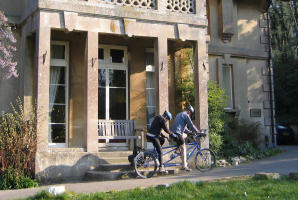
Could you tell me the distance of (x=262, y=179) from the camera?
8.20 metres

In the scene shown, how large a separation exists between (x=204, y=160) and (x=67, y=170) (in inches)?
148

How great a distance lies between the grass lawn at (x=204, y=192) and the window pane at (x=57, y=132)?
18.0 ft

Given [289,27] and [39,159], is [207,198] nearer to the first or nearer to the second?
[39,159]

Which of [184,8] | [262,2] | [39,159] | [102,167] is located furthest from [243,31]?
[39,159]

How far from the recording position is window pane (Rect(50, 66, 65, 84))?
12.5m

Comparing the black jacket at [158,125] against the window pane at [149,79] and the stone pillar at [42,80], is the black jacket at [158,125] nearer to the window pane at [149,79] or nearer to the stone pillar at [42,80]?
the stone pillar at [42,80]

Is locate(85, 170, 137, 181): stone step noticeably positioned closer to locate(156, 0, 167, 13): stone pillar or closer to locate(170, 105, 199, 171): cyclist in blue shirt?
locate(170, 105, 199, 171): cyclist in blue shirt

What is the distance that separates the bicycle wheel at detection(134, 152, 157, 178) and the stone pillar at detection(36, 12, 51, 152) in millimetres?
2484

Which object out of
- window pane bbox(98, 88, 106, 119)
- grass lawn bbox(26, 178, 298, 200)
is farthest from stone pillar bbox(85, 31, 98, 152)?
grass lawn bbox(26, 178, 298, 200)

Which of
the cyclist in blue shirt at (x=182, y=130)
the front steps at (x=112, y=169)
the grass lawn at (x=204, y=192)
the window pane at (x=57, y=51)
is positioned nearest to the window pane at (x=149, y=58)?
the window pane at (x=57, y=51)

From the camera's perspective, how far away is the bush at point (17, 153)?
9.09 meters

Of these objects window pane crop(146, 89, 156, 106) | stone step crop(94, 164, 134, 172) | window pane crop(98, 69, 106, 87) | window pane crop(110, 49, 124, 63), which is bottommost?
stone step crop(94, 164, 134, 172)

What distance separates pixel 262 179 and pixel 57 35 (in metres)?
7.85

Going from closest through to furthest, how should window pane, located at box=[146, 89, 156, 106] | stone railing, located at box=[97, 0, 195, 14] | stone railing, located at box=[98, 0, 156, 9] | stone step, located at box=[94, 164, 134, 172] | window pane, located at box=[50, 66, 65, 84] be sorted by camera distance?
stone step, located at box=[94, 164, 134, 172], stone railing, located at box=[98, 0, 156, 9], stone railing, located at box=[97, 0, 195, 14], window pane, located at box=[50, 66, 65, 84], window pane, located at box=[146, 89, 156, 106]
